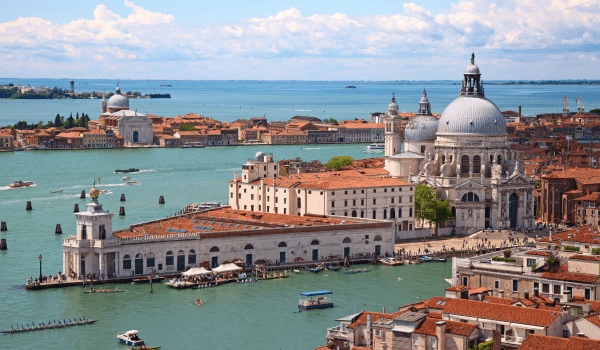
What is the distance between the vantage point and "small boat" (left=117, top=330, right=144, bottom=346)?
115 ft

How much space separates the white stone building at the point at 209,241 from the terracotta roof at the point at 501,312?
21038mm

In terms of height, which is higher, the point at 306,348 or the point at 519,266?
the point at 519,266

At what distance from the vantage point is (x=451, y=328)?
26.2 metres

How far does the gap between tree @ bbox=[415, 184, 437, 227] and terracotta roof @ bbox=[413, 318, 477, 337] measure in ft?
114

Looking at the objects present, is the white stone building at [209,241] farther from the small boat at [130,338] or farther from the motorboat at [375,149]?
the motorboat at [375,149]

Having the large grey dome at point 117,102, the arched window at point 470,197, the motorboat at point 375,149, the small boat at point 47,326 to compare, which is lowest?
the small boat at point 47,326

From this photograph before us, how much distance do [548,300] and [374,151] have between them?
336 ft

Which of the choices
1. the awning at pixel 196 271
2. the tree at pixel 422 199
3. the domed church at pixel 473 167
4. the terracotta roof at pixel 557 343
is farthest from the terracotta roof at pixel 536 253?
the domed church at pixel 473 167

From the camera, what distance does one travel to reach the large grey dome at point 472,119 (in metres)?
65.4

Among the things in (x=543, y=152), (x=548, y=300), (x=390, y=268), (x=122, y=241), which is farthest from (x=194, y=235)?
(x=543, y=152)

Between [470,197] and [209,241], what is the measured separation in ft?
69.7

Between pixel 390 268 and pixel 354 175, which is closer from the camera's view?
pixel 390 268

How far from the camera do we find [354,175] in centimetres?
6462

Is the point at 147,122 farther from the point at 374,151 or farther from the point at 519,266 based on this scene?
the point at 519,266
